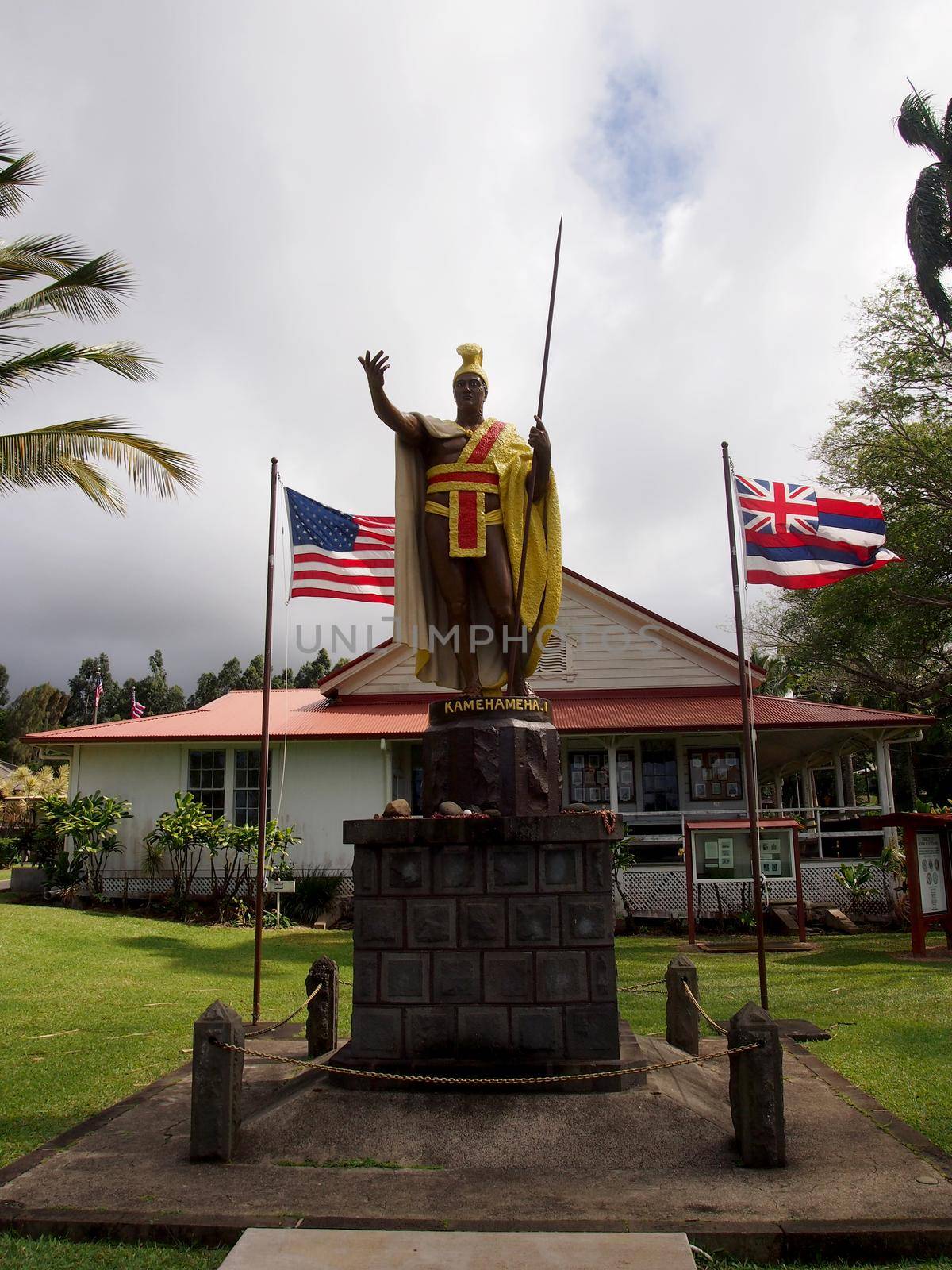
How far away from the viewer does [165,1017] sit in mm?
9039

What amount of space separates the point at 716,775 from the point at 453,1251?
1678 centimetres

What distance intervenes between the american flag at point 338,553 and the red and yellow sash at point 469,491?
17.8 feet

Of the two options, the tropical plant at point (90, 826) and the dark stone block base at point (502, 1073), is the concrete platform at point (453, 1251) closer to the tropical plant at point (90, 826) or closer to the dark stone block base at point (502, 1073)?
the dark stone block base at point (502, 1073)

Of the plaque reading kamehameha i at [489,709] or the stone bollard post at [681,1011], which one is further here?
the stone bollard post at [681,1011]

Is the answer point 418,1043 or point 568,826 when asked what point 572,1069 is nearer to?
point 418,1043

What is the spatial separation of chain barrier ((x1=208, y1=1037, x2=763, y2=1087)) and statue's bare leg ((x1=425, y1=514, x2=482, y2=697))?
243 centimetres

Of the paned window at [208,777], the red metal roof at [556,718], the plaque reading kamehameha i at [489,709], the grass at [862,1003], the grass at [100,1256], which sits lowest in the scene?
the grass at [862,1003]

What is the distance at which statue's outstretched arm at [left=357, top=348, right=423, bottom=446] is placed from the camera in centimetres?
635

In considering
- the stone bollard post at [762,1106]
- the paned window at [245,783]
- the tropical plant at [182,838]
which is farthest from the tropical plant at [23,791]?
the stone bollard post at [762,1106]

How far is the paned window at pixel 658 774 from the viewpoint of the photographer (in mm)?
19828

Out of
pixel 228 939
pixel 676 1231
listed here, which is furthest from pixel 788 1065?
pixel 228 939

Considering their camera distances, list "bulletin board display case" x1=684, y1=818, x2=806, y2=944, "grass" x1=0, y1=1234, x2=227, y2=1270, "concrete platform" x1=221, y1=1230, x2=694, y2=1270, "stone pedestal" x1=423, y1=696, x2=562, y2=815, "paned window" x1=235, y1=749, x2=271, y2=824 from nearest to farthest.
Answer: "concrete platform" x1=221, y1=1230, x2=694, y2=1270 < "grass" x1=0, y1=1234, x2=227, y2=1270 < "stone pedestal" x1=423, y1=696, x2=562, y2=815 < "bulletin board display case" x1=684, y1=818, x2=806, y2=944 < "paned window" x1=235, y1=749, x2=271, y2=824

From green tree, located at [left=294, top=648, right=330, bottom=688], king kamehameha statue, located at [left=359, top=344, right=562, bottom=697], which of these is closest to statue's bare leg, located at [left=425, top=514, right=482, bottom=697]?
king kamehameha statue, located at [left=359, top=344, right=562, bottom=697]

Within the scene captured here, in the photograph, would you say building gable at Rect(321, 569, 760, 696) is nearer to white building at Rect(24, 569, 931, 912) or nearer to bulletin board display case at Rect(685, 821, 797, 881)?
white building at Rect(24, 569, 931, 912)
